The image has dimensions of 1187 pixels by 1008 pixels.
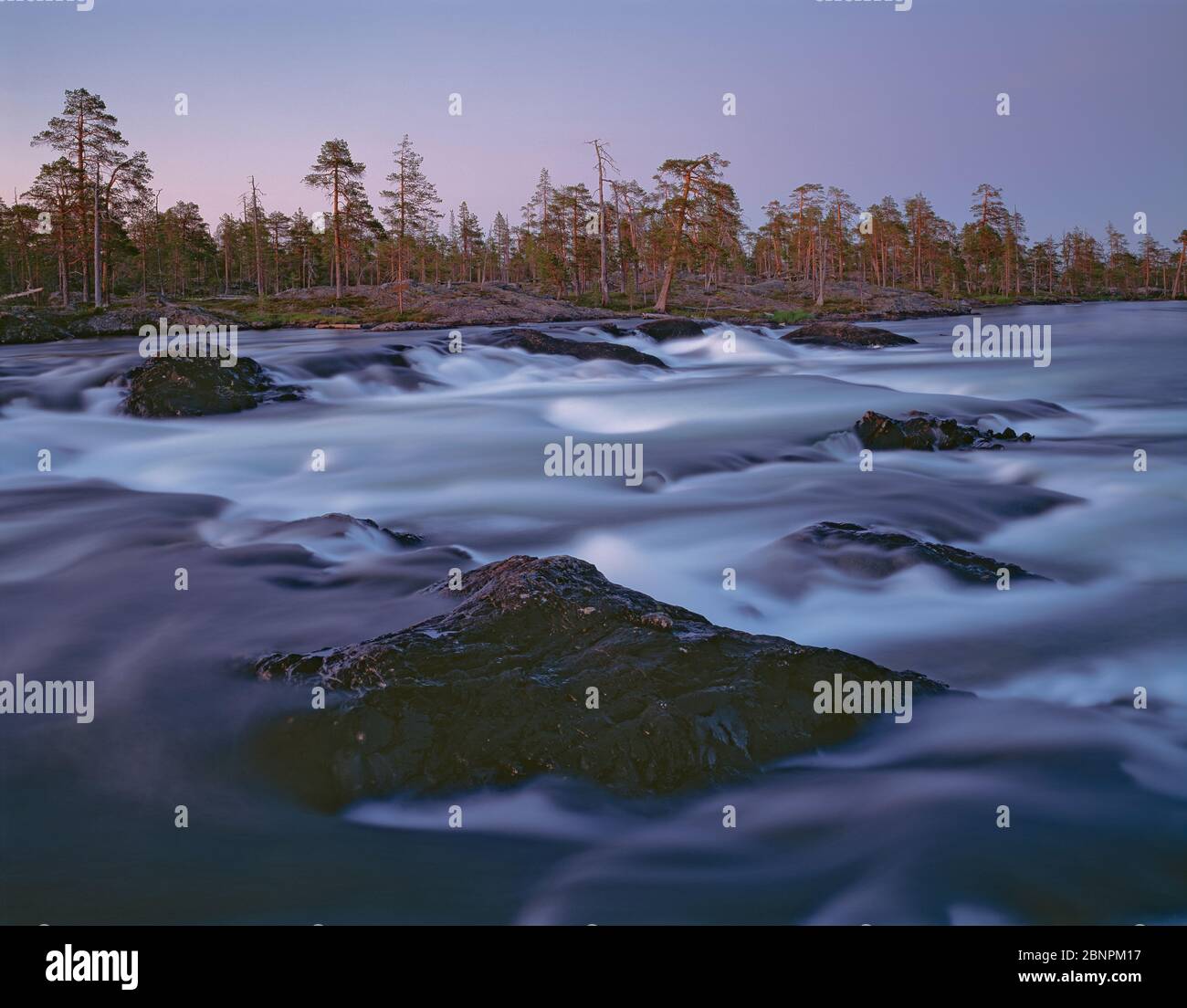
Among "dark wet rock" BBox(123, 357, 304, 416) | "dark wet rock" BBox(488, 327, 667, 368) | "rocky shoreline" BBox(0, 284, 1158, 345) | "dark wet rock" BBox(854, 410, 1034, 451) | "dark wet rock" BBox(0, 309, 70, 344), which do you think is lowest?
"dark wet rock" BBox(854, 410, 1034, 451)

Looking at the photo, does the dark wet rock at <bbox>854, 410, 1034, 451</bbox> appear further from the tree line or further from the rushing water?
the tree line

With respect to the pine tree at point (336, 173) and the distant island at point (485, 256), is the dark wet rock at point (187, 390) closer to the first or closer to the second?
the distant island at point (485, 256)

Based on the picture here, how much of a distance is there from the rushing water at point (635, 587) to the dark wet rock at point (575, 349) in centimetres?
936

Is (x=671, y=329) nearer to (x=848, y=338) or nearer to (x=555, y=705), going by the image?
(x=848, y=338)

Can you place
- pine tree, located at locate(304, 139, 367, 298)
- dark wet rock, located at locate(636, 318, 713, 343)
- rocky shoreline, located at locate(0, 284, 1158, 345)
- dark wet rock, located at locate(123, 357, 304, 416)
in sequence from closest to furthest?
dark wet rock, located at locate(123, 357, 304, 416) < dark wet rock, located at locate(636, 318, 713, 343) < rocky shoreline, located at locate(0, 284, 1158, 345) < pine tree, located at locate(304, 139, 367, 298)

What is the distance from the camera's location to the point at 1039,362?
24.4m

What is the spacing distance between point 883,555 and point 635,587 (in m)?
1.94

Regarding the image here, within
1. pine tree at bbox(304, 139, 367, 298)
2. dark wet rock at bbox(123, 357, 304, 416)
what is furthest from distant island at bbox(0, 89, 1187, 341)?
dark wet rock at bbox(123, 357, 304, 416)

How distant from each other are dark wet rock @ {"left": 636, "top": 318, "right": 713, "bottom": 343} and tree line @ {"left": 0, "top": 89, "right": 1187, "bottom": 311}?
48.6 feet

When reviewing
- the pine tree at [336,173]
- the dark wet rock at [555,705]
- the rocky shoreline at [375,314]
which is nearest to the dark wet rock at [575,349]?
the rocky shoreline at [375,314]

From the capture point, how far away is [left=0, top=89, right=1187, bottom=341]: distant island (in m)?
46.5

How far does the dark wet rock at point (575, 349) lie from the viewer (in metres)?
24.3
